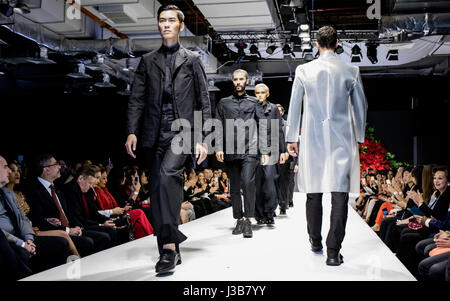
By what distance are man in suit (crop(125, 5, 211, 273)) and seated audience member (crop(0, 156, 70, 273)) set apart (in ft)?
3.09

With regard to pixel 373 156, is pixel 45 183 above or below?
above

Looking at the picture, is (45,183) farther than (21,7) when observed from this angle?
No

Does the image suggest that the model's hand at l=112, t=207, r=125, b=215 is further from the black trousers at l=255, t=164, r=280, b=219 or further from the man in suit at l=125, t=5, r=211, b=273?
the man in suit at l=125, t=5, r=211, b=273

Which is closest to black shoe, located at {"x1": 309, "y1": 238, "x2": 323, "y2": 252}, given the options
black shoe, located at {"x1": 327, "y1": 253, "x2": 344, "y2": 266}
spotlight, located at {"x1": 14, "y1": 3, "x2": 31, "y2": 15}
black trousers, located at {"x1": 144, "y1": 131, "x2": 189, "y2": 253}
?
black shoe, located at {"x1": 327, "y1": 253, "x2": 344, "y2": 266}

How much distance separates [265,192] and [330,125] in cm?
184

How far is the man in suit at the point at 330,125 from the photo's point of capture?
8.44 ft

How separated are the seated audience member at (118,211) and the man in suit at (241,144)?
1.01 meters

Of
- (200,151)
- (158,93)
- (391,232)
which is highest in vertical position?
(158,93)

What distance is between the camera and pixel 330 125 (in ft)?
8.46

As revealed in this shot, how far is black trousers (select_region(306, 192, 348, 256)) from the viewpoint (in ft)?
8.07

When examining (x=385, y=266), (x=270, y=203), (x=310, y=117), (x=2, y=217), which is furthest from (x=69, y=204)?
(x=385, y=266)

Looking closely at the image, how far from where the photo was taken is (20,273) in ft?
8.12

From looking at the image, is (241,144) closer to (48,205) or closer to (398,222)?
(48,205)

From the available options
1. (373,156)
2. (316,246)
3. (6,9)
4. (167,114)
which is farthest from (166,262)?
(373,156)
